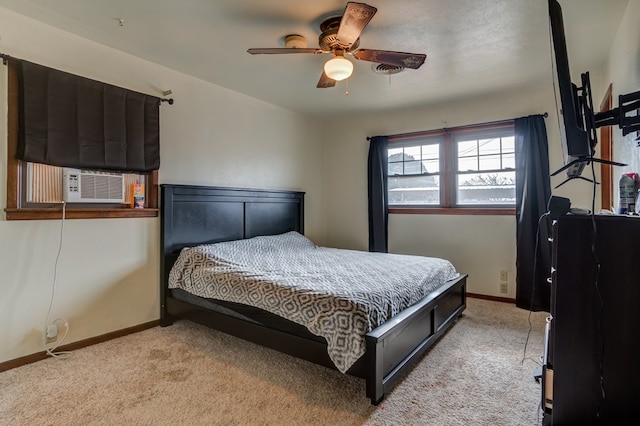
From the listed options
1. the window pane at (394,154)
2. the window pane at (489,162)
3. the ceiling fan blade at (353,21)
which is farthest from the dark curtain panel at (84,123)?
the window pane at (489,162)

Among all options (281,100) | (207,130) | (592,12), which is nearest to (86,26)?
(207,130)

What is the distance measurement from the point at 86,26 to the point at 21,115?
0.78 metres

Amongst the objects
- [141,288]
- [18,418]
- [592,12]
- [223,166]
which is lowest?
[18,418]

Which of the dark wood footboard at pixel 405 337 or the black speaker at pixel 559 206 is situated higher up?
the black speaker at pixel 559 206

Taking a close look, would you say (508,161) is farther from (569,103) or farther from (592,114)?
(569,103)

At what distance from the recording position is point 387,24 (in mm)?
2359

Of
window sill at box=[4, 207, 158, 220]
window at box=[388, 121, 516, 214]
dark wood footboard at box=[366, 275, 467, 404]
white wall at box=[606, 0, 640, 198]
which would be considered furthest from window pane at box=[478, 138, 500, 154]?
window sill at box=[4, 207, 158, 220]

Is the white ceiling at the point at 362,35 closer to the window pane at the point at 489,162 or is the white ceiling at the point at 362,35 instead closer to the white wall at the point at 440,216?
the white wall at the point at 440,216

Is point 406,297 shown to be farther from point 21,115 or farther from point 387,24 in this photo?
point 21,115

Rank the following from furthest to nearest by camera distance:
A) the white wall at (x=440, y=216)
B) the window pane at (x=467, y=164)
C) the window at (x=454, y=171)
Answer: the window pane at (x=467, y=164) < the window at (x=454, y=171) < the white wall at (x=440, y=216)

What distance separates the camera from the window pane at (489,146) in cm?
400

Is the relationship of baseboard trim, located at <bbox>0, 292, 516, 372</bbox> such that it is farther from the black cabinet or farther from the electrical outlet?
the black cabinet

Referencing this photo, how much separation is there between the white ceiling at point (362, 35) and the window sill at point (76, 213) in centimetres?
117

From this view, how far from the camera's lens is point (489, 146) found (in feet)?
13.3
